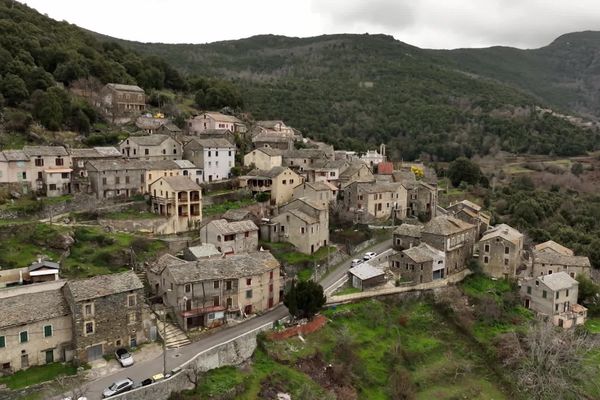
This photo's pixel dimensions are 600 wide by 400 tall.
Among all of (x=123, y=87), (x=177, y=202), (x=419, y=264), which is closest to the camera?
(x=419, y=264)

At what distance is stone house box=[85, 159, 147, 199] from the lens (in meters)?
55.3

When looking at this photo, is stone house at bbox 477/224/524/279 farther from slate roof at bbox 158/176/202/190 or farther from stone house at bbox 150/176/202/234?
slate roof at bbox 158/176/202/190

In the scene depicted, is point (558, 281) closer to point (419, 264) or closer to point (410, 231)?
point (419, 264)

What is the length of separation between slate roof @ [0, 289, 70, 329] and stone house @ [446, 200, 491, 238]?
4641 centimetres

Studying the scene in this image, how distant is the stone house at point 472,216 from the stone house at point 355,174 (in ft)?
38.8

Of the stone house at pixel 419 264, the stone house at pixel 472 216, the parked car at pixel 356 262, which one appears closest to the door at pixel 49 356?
the parked car at pixel 356 262

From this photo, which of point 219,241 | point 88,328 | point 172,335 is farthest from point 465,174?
point 88,328

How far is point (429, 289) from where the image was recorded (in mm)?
53438

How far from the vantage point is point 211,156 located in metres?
67.2

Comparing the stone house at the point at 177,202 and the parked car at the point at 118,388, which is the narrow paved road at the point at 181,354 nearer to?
the parked car at the point at 118,388

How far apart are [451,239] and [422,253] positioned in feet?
13.9

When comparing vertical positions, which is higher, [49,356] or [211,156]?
[211,156]

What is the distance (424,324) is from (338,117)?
10085 centimetres

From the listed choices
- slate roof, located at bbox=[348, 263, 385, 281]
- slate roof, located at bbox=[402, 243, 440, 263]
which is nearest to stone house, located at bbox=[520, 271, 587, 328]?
slate roof, located at bbox=[402, 243, 440, 263]
